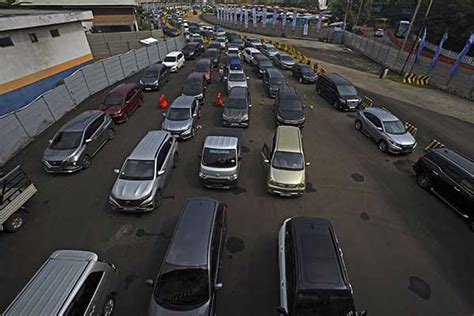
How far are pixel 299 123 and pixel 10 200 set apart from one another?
14795 millimetres

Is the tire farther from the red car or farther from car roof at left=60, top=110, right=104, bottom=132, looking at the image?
the red car

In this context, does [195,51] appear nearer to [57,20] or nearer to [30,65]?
[57,20]

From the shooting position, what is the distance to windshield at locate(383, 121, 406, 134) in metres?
14.5

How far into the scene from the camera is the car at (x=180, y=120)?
15.2 m

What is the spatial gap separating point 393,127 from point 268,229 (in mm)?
10259

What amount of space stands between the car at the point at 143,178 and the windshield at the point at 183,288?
4124 mm

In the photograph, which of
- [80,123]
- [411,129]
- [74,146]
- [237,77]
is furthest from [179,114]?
[411,129]

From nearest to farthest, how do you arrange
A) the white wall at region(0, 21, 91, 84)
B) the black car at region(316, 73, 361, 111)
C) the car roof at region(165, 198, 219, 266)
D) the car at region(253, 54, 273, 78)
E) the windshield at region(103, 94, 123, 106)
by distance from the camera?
the car roof at region(165, 198, 219, 266), the windshield at region(103, 94, 123, 106), the white wall at region(0, 21, 91, 84), the black car at region(316, 73, 361, 111), the car at region(253, 54, 273, 78)

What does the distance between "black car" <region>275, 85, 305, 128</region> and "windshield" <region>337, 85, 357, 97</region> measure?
4.56 meters

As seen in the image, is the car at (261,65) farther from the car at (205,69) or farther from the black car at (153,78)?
the black car at (153,78)

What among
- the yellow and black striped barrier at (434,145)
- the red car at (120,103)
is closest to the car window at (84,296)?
the red car at (120,103)

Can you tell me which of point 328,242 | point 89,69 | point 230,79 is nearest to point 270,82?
point 230,79

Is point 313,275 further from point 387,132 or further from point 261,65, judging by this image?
point 261,65

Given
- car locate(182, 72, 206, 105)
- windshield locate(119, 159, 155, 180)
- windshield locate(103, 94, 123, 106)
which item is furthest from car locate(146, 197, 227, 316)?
car locate(182, 72, 206, 105)
